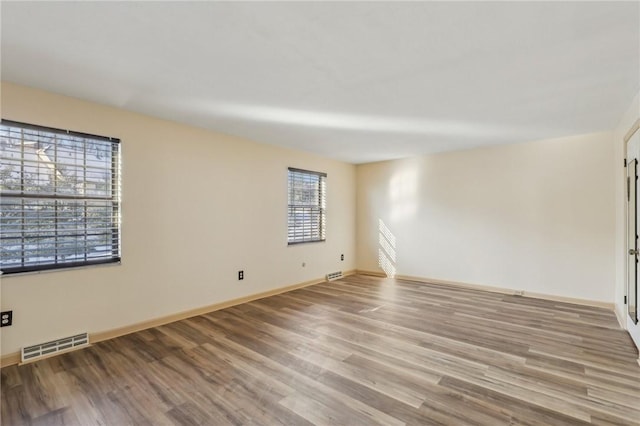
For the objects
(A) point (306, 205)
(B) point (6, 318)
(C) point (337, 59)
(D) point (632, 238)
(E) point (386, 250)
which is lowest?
(B) point (6, 318)

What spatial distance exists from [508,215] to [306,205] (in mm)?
3385

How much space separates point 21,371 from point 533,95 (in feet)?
16.8

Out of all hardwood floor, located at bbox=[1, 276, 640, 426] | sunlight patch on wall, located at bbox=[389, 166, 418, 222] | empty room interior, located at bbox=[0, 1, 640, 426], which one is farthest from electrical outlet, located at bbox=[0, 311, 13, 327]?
sunlight patch on wall, located at bbox=[389, 166, 418, 222]

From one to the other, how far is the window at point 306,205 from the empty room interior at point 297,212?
90 millimetres

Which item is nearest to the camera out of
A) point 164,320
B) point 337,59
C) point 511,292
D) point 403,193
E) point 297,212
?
point 337,59

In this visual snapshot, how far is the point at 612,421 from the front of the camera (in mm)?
1843

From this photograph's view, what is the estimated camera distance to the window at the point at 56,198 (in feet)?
8.62

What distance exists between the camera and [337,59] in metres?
2.22

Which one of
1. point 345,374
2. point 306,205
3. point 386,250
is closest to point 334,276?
point 386,250

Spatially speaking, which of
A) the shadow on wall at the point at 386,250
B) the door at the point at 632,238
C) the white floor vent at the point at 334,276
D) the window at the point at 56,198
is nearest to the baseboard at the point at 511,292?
the shadow on wall at the point at 386,250

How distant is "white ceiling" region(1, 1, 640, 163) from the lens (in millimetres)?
1721

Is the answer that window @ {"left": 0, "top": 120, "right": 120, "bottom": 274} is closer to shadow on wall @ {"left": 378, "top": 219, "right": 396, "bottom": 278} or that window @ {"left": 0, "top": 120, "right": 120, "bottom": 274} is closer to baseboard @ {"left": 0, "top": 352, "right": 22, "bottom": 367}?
Answer: baseboard @ {"left": 0, "top": 352, "right": 22, "bottom": 367}

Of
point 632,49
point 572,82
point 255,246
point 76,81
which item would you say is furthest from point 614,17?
point 255,246

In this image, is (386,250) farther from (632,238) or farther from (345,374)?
(345,374)
